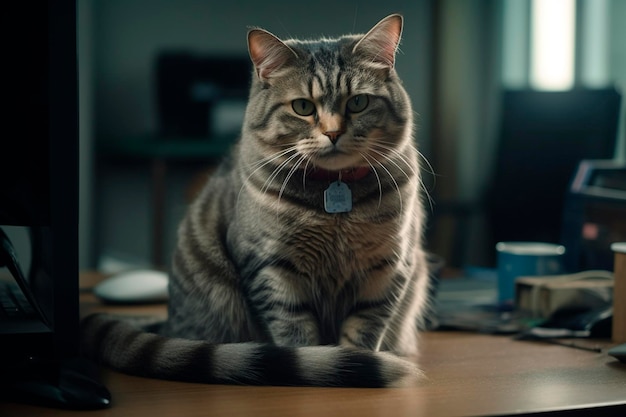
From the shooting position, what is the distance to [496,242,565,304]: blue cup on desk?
4.50 ft

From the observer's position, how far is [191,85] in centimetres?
418

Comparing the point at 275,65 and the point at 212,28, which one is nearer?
the point at 275,65

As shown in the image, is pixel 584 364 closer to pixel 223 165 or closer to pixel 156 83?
pixel 223 165

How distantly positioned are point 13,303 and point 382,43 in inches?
20.7

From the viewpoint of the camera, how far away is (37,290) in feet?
2.78

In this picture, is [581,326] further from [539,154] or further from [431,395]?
[539,154]

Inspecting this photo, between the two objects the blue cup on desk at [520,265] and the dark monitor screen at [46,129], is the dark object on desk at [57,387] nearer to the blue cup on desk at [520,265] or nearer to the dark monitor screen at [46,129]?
the dark monitor screen at [46,129]

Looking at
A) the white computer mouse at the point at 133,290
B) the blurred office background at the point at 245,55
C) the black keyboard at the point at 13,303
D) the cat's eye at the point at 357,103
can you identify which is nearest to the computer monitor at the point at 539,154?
the blurred office background at the point at 245,55

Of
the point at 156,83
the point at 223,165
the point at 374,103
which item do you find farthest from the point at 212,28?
the point at 374,103

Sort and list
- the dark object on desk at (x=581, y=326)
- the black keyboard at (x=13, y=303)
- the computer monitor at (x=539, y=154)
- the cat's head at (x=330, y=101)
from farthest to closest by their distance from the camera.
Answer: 1. the computer monitor at (x=539, y=154)
2. the dark object on desk at (x=581, y=326)
3. the cat's head at (x=330, y=101)
4. the black keyboard at (x=13, y=303)

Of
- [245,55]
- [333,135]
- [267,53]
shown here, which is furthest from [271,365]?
[245,55]

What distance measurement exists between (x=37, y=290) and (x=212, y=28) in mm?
3587

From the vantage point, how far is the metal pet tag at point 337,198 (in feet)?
3.14

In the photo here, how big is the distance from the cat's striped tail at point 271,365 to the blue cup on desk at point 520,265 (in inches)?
22.8
